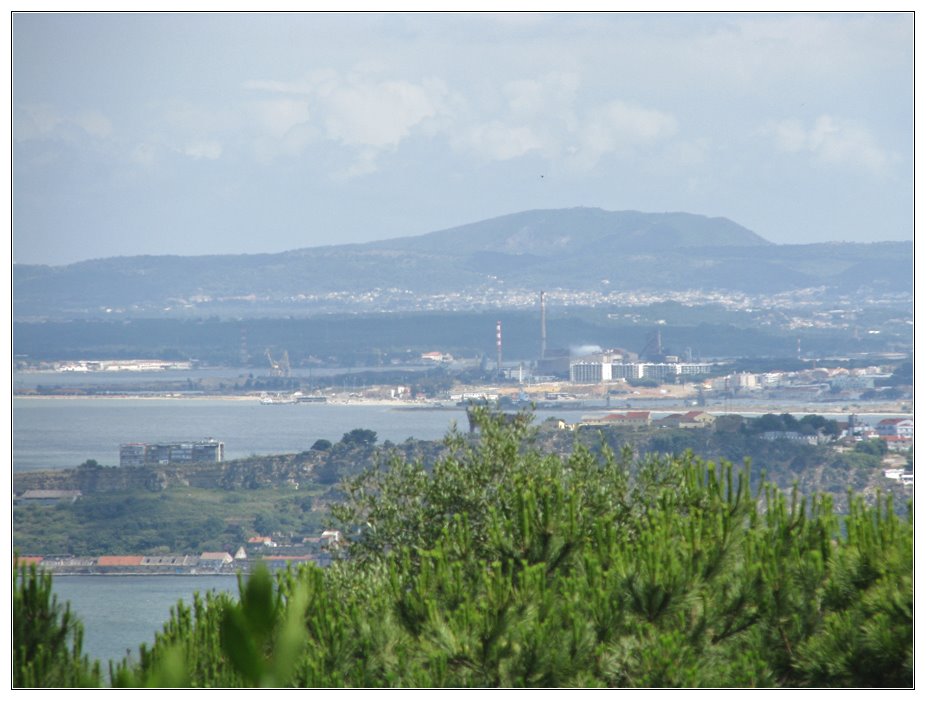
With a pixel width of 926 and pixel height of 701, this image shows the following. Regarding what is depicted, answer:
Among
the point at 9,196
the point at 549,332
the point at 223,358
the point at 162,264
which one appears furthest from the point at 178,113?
the point at 9,196

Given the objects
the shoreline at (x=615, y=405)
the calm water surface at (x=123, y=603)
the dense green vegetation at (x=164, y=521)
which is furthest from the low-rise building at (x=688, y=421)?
the calm water surface at (x=123, y=603)

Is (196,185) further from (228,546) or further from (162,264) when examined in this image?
(228,546)

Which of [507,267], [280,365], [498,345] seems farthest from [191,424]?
[507,267]

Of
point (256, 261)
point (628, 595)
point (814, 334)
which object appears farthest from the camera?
point (256, 261)

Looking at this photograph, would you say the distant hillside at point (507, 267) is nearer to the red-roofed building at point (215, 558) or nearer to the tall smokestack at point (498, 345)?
the tall smokestack at point (498, 345)

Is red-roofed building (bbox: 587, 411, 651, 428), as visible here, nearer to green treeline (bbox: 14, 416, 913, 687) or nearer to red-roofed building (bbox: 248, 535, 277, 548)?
red-roofed building (bbox: 248, 535, 277, 548)

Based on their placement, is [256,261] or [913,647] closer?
[913,647]
